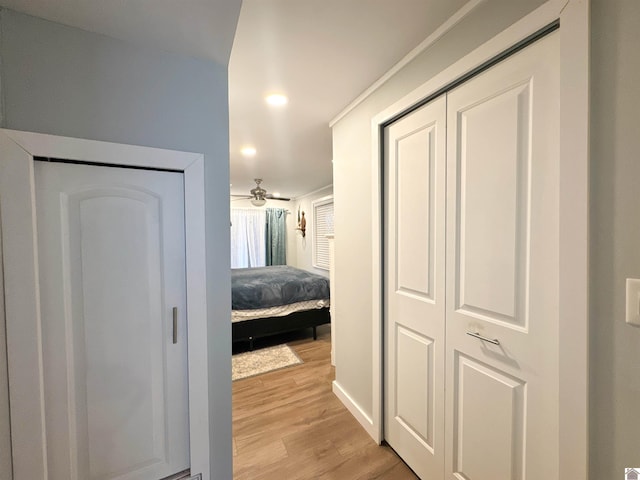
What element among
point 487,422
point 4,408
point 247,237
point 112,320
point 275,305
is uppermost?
point 247,237

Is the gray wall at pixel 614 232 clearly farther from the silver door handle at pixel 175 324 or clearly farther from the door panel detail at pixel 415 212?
the silver door handle at pixel 175 324

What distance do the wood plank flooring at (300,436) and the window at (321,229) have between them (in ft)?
10.6

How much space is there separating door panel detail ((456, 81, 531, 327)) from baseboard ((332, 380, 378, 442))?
1.20m

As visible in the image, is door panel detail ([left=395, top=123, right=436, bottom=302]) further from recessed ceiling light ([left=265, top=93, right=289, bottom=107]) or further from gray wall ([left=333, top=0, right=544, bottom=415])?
recessed ceiling light ([left=265, top=93, right=289, bottom=107])

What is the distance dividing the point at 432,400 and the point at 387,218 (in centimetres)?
109

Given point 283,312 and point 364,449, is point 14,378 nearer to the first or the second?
point 364,449

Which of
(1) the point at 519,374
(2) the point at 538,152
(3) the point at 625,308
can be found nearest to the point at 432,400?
Answer: (1) the point at 519,374

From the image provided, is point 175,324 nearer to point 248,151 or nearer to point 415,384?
point 415,384

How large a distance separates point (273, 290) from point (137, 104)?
268cm

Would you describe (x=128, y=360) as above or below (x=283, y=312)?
above

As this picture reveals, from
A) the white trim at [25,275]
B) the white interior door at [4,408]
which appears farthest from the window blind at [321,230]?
the white interior door at [4,408]

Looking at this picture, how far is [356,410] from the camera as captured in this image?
199cm

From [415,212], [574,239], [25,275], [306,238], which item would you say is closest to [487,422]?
[574,239]

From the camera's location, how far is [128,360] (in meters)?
1.13
